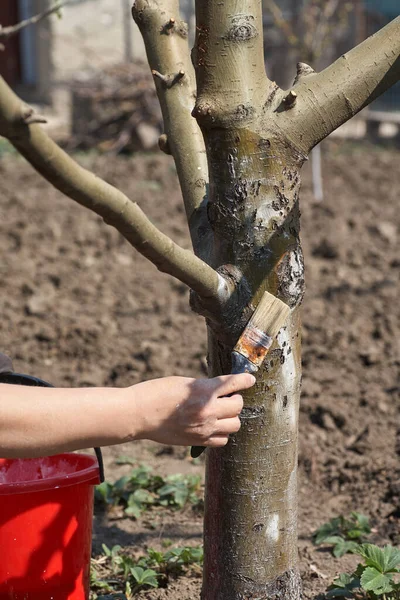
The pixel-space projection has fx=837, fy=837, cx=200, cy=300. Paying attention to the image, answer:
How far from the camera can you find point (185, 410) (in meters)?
1.62

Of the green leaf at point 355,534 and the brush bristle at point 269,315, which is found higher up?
the brush bristle at point 269,315

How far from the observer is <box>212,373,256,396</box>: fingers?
166 centimetres

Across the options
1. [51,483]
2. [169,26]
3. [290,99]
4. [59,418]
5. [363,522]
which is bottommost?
[363,522]

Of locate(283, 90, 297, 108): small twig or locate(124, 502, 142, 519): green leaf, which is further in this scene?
locate(124, 502, 142, 519): green leaf

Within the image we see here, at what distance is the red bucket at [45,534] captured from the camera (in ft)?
6.31

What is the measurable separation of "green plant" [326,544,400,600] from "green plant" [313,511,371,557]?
278mm

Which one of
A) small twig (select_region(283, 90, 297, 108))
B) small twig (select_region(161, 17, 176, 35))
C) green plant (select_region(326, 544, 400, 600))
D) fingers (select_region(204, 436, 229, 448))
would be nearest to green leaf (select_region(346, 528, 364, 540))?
green plant (select_region(326, 544, 400, 600))

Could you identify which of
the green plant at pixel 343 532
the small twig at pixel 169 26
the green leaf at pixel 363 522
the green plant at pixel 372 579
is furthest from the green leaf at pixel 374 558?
the small twig at pixel 169 26

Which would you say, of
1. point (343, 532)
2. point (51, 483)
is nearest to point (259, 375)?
point (51, 483)

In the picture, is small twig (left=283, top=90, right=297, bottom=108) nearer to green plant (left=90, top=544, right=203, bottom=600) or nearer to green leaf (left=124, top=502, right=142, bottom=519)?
green plant (left=90, top=544, right=203, bottom=600)

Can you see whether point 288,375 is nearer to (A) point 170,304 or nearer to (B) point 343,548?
(B) point 343,548

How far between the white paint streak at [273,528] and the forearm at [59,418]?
560 mm

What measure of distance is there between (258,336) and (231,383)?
160mm

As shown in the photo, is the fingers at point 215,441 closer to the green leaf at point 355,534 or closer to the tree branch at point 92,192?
the tree branch at point 92,192
